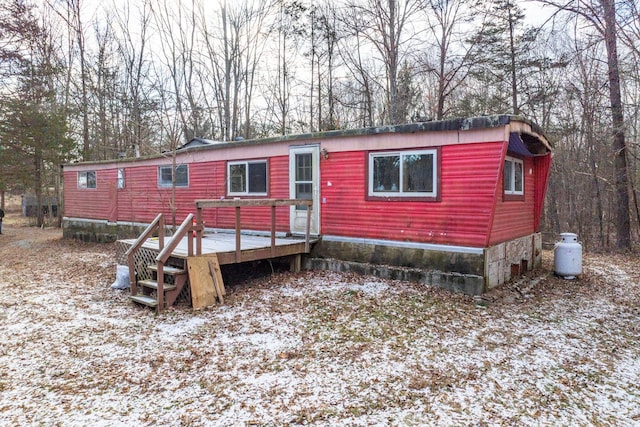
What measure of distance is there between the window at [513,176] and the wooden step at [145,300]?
6.24 m

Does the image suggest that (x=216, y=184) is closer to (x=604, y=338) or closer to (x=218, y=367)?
(x=218, y=367)

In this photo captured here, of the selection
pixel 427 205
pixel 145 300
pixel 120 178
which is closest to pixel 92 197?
pixel 120 178

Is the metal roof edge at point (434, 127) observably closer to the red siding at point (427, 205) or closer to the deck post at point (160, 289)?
the red siding at point (427, 205)

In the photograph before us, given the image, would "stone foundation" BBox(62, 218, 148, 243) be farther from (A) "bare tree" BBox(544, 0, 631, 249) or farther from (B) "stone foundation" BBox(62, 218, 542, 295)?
(A) "bare tree" BBox(544, 0, 631, 249)

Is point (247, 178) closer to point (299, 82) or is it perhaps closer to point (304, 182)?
point (304, 182)

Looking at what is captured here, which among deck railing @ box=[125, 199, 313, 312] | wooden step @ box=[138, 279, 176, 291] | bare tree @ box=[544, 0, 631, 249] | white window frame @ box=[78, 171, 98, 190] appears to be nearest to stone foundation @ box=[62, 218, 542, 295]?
deck railing @ box=[125, 199, 313, 312]

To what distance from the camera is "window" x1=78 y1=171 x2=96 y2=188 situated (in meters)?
13.7

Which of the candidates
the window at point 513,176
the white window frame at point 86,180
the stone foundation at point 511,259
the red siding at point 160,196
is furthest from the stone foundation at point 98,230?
the window at point 513,176

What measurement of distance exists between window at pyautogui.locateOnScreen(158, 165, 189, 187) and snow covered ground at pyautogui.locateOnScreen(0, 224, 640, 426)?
418 cm

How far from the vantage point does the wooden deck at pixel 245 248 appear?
6.52 m

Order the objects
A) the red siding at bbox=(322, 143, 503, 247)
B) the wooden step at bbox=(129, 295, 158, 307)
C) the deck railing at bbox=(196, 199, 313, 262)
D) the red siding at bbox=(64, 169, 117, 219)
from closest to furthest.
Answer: the wooden step at bbox=(129, 295, 158, 307) < the deck railing at bbox=(196, 199, 313, 262) < the red siding at bbox=(322, 143, 503, 247) < the red siding at bbox=(64, 169, 117, 219)

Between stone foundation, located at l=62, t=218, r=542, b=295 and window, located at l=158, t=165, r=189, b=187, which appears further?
window, located at l=158, t=165, r=189, b=187

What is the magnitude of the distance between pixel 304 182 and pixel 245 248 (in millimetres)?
2190

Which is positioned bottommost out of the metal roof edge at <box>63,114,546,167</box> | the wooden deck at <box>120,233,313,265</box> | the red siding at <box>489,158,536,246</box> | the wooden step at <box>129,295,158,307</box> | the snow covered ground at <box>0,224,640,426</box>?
the snow covered ground at <box>0,224,640,426</box>
